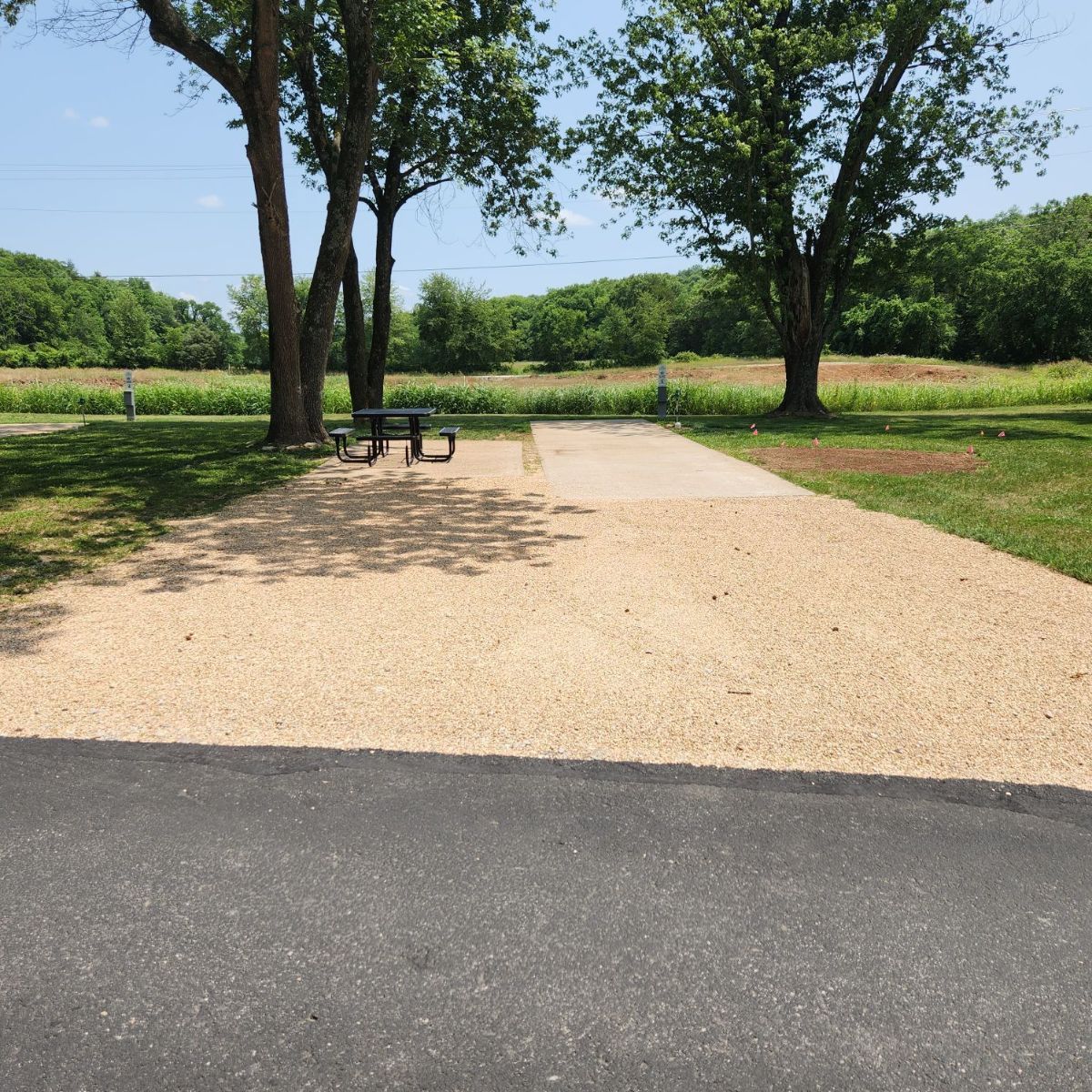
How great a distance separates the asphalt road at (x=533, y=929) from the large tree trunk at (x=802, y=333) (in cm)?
2160

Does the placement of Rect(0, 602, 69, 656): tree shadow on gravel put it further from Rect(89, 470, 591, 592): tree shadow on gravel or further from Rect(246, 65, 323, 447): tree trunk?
Rect(246, 65, 323, 447): tree trunk

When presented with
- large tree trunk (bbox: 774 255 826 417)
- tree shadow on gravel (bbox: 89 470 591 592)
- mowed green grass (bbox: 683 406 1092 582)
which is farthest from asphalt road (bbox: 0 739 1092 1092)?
large tree trunk (bbox: 774 255 826 417)

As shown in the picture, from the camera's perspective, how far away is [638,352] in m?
97.1

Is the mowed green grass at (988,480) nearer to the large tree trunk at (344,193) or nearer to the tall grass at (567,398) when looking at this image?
the tall grass at (567,398)

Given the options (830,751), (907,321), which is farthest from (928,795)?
(907,321)

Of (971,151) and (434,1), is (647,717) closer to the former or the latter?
(434,1)

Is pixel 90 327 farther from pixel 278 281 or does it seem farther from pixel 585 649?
pixel 585 649

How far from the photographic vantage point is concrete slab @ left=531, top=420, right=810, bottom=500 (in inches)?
394

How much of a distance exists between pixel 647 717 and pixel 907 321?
271 feet

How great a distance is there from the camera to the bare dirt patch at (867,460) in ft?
38.2

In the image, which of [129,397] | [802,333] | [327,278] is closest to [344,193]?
→ [327,278]

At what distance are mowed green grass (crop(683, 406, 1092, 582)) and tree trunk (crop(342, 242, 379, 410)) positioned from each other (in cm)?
845

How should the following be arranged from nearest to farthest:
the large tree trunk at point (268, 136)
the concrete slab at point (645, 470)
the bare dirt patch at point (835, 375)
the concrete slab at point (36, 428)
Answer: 1. the concrete slab at point (645, 470)
2. the large tree trunk at point (268, 136)
3. the concrete slab at point (36, 428)
4. the bare dirt patch at point (835, 375)

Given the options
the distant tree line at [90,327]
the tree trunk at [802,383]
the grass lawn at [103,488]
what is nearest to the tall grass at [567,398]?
the tree trunk at [802,383]
